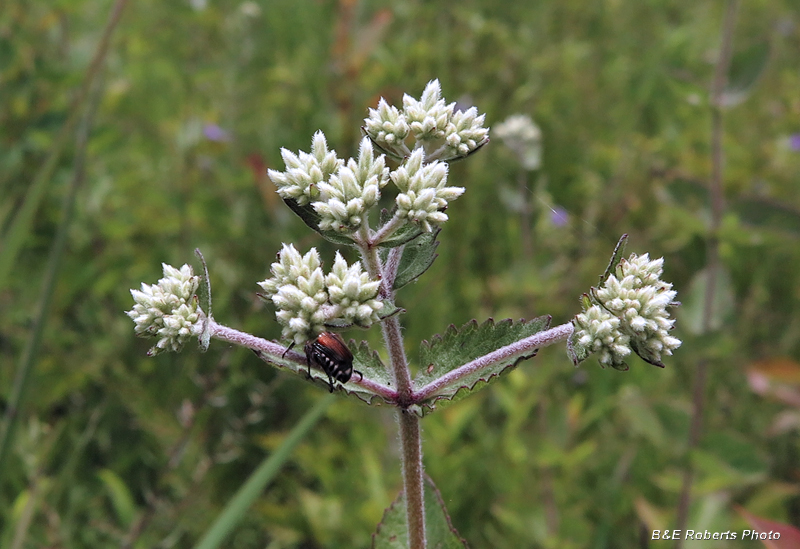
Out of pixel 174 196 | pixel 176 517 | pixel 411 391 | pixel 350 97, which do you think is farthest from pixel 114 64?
pixel 411 391

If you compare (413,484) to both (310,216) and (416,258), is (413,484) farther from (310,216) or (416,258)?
(310,216)

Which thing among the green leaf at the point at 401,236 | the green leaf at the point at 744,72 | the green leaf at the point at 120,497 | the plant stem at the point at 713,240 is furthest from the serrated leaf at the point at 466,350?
the green leaf at the point at 744,72

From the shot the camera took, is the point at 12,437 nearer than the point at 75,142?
Yes

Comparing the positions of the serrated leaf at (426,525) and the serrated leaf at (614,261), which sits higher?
the serrated leaf at (614,261)

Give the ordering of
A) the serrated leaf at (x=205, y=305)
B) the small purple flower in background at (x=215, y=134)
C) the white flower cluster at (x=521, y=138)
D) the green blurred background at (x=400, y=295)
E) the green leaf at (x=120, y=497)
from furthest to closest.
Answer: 1. the small purple flower in background at (x=215, y=134)
2. the white flower cluster at (x=521, y=138)
3. the green blurred background at (x=400, y=295)
4. the green leaf at (x=120, y=497)
5. the serrated leaf at (x=205, y=305)

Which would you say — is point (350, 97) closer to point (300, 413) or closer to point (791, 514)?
point (300, 413)

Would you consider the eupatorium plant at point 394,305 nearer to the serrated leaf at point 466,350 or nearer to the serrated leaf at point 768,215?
the serrated leaf at point 466,350
